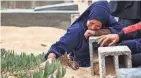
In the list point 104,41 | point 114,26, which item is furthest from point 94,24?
point 104,41

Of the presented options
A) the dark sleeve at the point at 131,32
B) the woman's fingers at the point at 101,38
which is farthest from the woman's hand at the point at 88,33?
the dark sleeve at the point at 131,32

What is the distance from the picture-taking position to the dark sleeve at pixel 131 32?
4297 mm

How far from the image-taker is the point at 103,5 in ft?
15.6

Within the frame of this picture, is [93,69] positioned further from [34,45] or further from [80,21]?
[34,45]

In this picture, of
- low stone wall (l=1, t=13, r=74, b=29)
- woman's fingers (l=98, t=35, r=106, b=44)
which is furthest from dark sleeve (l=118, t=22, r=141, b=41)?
low stone wall (l=1, t=13, r=74, b=29)

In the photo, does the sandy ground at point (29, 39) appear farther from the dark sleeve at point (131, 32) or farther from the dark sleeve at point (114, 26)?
the dark sleeve at point (131, 32)

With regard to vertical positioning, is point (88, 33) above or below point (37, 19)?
above

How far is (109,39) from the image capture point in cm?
432

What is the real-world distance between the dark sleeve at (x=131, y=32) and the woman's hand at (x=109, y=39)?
5 cm

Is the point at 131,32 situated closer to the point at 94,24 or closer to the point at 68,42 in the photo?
the point at 94,24

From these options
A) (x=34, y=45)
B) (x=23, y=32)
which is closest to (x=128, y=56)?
(x=34, y=45)

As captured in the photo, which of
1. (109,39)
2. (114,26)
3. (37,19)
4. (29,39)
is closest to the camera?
(109,39)

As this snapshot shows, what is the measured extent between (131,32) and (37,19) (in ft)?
23.4

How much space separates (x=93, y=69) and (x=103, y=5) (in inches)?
27.2
